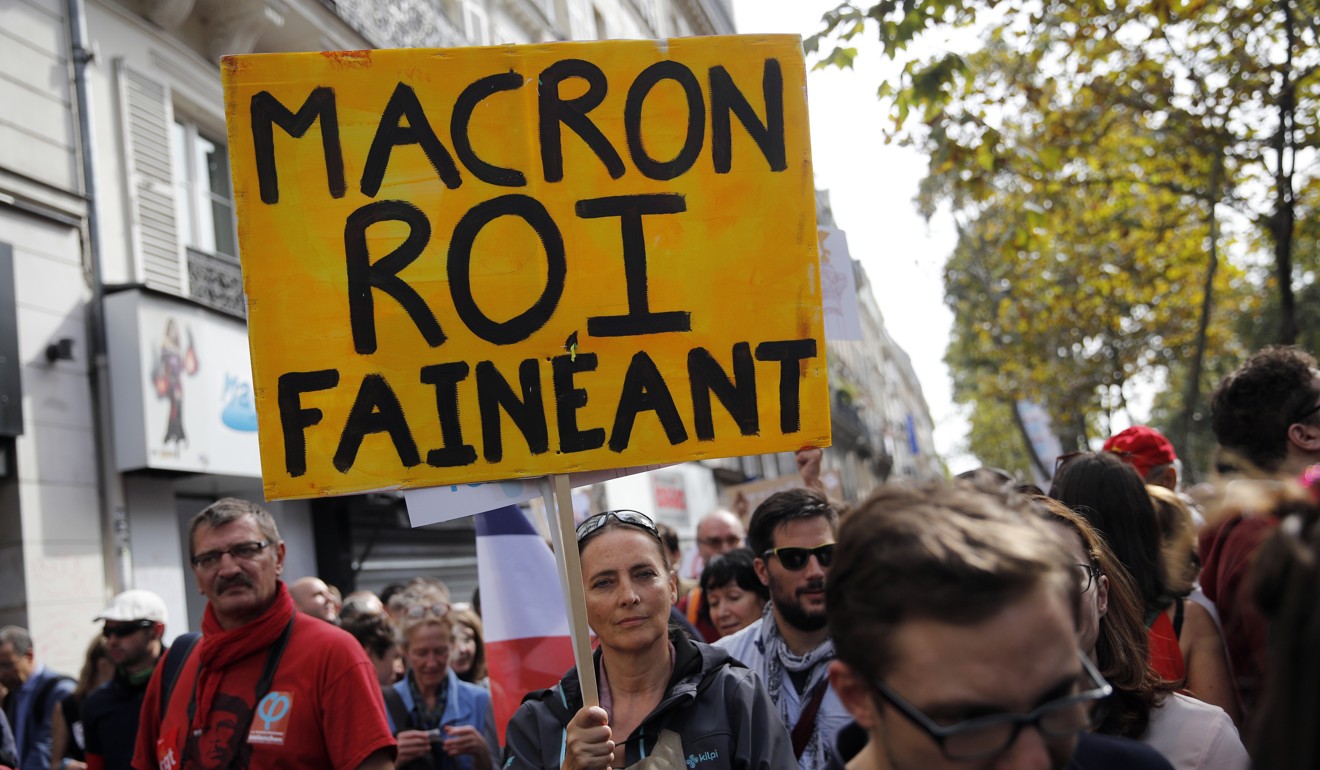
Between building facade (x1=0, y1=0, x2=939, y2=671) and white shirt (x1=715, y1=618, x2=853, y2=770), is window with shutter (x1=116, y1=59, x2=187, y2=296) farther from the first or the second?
white shirt (x1=715, y1=618, x2=853, y2=770)

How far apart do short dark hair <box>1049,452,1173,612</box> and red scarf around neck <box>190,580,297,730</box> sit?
7.45 feet

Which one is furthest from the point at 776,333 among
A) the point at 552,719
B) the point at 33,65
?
the point at 33,65

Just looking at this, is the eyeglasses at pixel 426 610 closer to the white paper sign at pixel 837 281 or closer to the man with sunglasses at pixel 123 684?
the man with sunglasses at pixel 123 684

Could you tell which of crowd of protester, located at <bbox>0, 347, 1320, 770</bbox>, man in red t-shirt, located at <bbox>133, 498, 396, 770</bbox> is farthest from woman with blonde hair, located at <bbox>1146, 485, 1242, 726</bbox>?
man in red t-shirt, located at <bbox>133, 498, 396, 770</bbox>

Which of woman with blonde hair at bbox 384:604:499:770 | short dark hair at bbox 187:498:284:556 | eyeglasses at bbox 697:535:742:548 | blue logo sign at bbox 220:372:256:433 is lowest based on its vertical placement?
woman with blonde hair at bbox 384:604:499:770

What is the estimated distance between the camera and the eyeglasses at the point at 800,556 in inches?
162

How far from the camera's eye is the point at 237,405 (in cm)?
Result: 1099

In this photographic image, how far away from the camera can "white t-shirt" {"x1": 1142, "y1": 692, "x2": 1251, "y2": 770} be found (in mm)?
2297

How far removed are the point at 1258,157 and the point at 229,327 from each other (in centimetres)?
923

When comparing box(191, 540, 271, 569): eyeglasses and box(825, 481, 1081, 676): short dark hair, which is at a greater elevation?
box(825, 481, 1081, 676): short dark hair

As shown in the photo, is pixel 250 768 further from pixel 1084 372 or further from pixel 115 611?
pixel 1084 372

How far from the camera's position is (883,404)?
73125 mm

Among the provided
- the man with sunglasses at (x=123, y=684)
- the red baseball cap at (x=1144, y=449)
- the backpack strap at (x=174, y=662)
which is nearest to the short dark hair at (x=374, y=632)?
the man with sunglasses at (x=123, y=684)

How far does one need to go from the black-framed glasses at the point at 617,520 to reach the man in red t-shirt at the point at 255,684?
82cm
